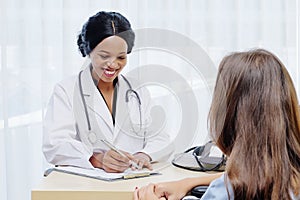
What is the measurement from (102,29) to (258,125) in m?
0.99

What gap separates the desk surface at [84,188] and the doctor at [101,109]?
28cm

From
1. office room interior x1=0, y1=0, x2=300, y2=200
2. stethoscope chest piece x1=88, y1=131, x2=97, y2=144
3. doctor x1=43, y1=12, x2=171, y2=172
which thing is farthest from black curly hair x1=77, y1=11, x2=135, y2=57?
office room interior x1=0, y1=0, x2=300, y2=200

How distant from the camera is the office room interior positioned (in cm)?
249

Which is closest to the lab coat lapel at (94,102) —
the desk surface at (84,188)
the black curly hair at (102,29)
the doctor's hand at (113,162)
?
the black curly hair at (102,29)

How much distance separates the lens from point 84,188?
4.12ft

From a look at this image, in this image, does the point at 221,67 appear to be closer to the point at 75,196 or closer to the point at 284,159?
the point at 284,159

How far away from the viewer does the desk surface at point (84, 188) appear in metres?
1.23

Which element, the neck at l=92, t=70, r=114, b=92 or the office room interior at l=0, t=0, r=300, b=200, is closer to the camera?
the neck at l=92, t=70, r=114, b=92

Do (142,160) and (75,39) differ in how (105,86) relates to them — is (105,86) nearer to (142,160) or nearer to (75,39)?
(142,160)

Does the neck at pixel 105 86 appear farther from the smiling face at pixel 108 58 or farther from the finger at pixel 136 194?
the finger at pixel 136 194

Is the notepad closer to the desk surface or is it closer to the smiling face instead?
the desk surface

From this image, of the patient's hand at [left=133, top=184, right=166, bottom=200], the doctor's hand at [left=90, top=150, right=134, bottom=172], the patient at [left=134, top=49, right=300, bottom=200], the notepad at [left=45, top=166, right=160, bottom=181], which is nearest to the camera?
the patient at [left=134, top=49, right=300, bottom=200]

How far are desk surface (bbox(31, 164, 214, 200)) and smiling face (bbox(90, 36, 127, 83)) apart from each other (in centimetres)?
55

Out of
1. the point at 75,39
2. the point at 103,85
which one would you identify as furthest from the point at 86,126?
the point at 75,39
